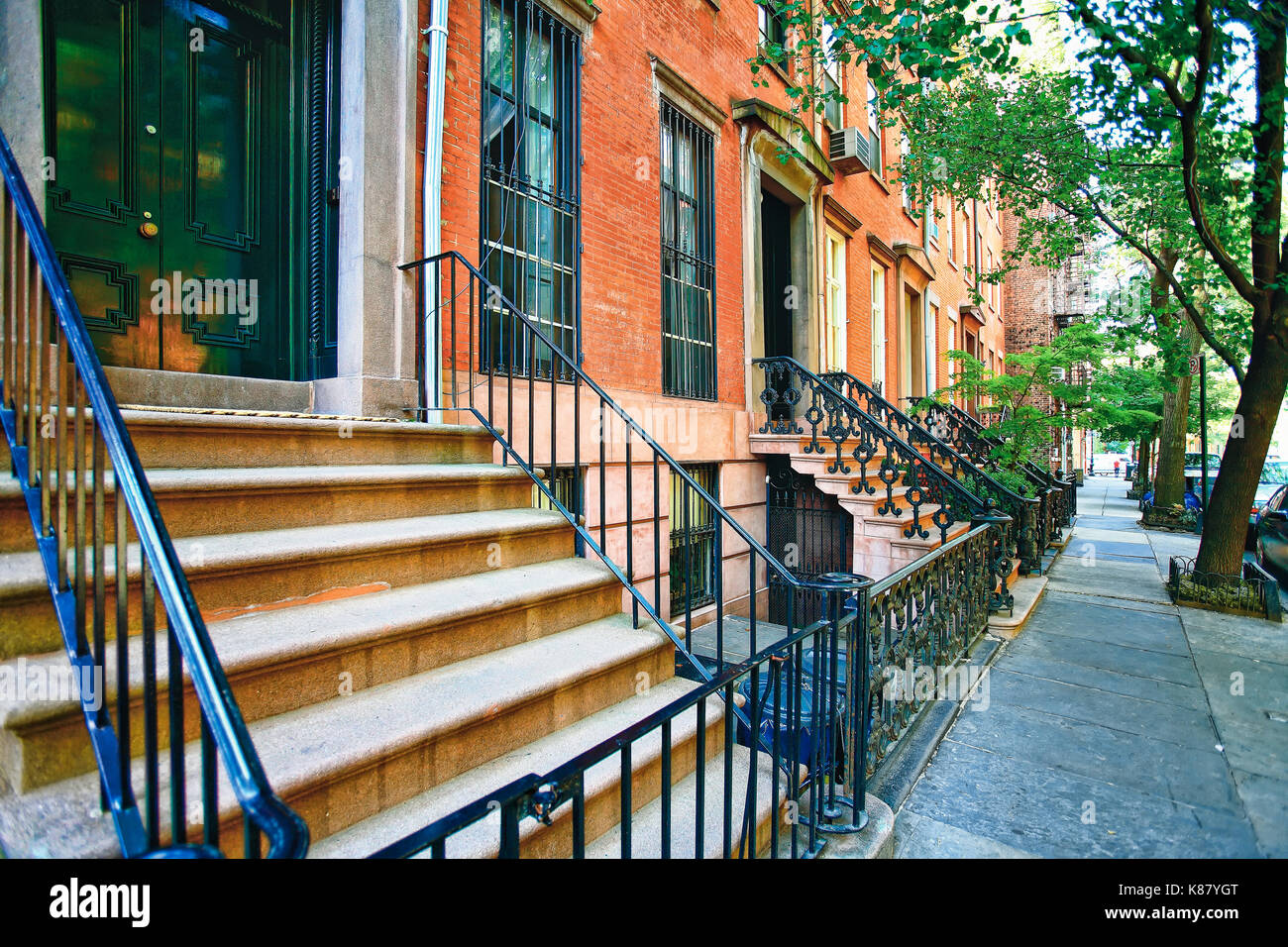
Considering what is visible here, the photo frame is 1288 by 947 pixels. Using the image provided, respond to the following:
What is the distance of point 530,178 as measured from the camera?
572cm

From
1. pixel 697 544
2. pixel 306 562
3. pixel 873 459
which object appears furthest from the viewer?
pixel 873 459

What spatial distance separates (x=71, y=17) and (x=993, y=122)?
10101 millimetres

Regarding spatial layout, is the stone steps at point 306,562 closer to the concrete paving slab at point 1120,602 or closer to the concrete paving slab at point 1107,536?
the concrete paving slab at point 1120,602

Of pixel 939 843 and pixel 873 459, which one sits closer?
pixel 939 843

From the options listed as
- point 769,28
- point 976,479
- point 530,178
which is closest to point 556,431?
point 530,178

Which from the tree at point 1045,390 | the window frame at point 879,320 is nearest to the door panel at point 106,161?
the tree at point 1045,390

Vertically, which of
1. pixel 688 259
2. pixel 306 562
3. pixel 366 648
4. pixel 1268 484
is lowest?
pixel 366 648

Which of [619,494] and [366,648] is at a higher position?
[619,494]

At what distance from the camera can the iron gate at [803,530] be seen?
833cm

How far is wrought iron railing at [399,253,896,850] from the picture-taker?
321cm

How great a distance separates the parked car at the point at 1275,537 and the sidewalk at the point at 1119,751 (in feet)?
9.35

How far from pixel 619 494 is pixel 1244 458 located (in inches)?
304

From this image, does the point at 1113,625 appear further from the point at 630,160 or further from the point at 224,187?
the point at 224,187

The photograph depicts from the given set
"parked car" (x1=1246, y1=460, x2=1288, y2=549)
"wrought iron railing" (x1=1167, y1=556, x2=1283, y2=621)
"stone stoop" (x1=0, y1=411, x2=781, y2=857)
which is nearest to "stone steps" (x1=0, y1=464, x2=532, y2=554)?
"stone stoop" (x1=0, y1=411, x2=781, y2=857)
